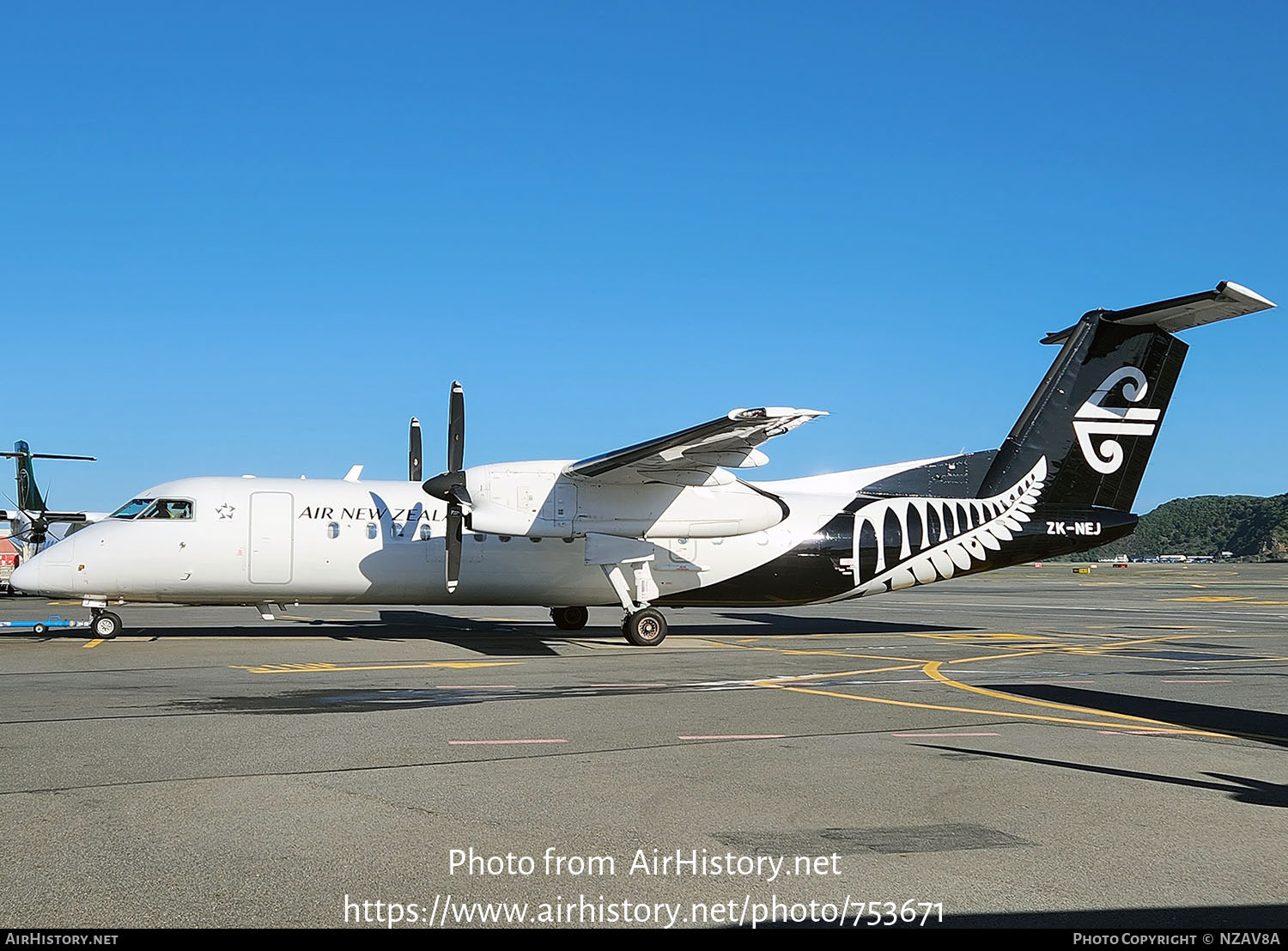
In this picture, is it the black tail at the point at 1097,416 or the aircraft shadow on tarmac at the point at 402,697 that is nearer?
the aircraft shadow on tarmac at the point at 402,697

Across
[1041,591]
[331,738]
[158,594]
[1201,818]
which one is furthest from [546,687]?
[1041,591]

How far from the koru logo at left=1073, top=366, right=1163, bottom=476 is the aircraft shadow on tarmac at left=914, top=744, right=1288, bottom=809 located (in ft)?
52.8

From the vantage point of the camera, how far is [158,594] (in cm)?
2038

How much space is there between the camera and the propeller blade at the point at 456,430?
65.0 feet

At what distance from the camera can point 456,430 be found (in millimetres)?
19812

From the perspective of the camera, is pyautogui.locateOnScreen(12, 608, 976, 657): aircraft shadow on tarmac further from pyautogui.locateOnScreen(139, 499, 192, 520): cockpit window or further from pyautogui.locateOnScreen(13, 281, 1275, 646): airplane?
pyautogui.locateOnScreen(139, 499, 192, 520): cockpit window

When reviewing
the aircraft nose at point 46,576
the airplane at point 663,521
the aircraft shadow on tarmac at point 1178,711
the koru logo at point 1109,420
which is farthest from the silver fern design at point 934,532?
the aircraft nose at point 46,576

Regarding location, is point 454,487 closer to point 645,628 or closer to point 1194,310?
point 645,628

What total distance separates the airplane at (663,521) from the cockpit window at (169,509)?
0.17ft

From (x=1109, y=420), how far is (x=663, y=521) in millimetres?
10156

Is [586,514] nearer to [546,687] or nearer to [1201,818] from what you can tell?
[546,687]

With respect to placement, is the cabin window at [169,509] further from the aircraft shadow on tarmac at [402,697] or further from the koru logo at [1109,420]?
the koru logo at [1109,420]

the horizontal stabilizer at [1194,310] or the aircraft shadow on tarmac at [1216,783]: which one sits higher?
the horizontal stabilizer at [1194,310]

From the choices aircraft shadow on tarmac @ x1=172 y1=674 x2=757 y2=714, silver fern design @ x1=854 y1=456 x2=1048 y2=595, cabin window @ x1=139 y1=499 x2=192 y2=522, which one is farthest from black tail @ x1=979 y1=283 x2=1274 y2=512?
cabin window @ x1=139 y1=499 x2=192 y2=522
